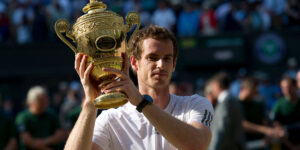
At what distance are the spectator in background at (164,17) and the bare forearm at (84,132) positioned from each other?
11.3 metres

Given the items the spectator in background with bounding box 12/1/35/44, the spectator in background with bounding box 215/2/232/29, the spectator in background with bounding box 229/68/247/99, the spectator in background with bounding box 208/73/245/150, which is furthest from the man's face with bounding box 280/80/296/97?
the spectator in background with bounding box 12/1/35/44

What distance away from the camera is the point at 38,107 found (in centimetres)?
746

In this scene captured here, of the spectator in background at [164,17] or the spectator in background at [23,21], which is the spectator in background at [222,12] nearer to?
the spectator in background at [164,17]

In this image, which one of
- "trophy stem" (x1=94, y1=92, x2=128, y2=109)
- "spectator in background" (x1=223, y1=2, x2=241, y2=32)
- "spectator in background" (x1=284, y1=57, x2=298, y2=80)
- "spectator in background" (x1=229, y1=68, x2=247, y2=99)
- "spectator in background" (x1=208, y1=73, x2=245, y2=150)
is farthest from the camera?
"spectator in background" (x1=223, y1=2, x2=241, y2=32)

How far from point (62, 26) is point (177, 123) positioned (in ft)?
2.81

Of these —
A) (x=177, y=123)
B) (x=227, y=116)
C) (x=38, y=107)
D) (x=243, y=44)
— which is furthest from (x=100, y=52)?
(x=243, y=44)

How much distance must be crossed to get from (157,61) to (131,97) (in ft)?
1.37

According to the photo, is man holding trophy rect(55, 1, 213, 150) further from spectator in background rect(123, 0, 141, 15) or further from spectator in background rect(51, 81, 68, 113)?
spectator in background rect(123, 0, 141, 15)

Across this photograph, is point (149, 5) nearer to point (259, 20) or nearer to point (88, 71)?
point (259, 20)

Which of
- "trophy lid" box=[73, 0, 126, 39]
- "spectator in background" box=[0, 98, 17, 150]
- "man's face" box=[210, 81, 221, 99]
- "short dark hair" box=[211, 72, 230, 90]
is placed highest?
"trophy lid" box=[73, 0, 126, 39]

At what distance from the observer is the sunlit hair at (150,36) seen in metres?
2.98

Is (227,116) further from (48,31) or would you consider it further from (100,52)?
(48,31)

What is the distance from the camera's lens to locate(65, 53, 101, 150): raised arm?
8.88 ft

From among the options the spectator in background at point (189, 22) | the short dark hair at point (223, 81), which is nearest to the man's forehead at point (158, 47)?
the short dark hair at point (223, 81)
